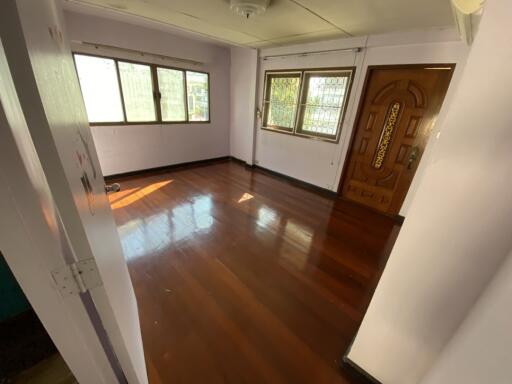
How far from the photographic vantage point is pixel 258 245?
230 centimetres

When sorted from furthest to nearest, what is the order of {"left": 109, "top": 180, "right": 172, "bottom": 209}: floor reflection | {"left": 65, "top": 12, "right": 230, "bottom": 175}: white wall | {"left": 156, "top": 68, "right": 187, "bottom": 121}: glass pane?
1. {"left": 156, "top": 68, "right": 187, "bottom": 121}: glass pane
2. {"left": 65, "top": 12, "right": 230, "bottom": 175}: white wall
3. {"left": 109, "top": 180, "right": 172, "bottom": 209}: floor reflection

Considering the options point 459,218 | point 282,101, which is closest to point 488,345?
point 459,218

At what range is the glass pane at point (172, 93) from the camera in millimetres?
3865

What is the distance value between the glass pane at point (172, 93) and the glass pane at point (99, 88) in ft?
2.40

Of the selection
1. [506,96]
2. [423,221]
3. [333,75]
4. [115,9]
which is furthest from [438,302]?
[115,9]

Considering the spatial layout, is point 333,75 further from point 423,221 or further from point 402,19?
point 423,221

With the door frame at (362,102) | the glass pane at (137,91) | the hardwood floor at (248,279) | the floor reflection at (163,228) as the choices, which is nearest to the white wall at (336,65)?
the door frame at (362,102)

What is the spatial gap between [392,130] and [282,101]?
1.99m

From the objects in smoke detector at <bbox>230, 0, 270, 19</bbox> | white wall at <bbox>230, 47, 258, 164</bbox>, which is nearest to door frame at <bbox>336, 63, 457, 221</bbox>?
smoke detector at <bbox>230, 0, 270, 19</bbox>

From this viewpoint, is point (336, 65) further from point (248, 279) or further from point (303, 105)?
point (248, 279)

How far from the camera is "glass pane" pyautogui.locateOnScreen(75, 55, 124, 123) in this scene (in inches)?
122

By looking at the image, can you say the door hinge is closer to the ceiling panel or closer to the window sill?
the ceiling panel

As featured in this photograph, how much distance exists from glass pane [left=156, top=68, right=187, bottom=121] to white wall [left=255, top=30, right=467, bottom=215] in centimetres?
158

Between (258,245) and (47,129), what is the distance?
2.07 metres
